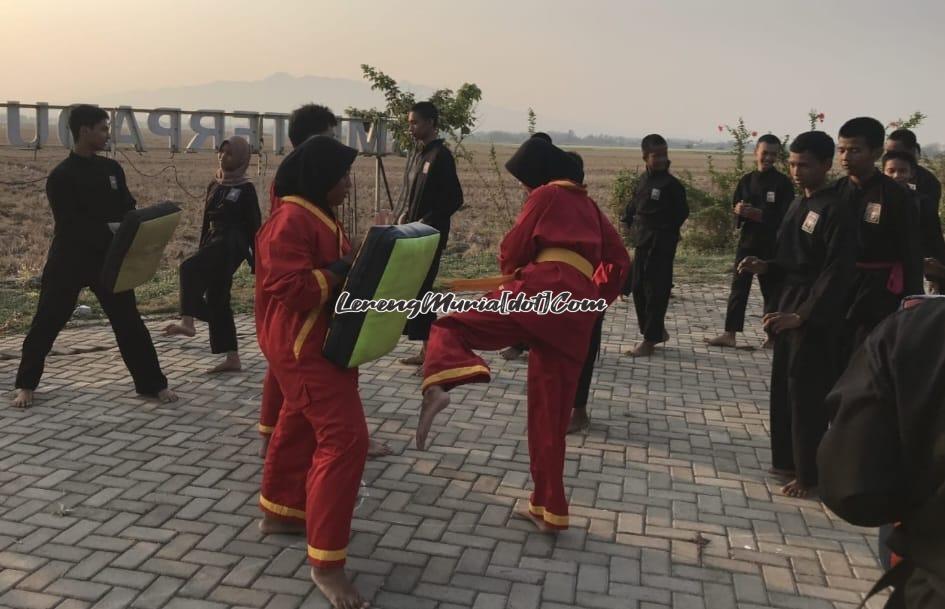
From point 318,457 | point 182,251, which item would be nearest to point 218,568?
point 318,457

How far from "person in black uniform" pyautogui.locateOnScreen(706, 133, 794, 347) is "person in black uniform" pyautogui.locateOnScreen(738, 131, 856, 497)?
124 inches

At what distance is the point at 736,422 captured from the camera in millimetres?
6141

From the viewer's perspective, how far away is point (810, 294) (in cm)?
462

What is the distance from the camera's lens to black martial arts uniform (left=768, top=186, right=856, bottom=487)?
4.51 m

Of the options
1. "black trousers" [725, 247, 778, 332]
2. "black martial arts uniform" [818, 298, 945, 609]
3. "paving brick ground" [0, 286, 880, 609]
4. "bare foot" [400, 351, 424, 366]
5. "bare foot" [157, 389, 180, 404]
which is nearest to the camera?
"black martial arts uniform" [818, 298, 945, 609]

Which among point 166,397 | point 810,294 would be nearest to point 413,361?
point 166,397

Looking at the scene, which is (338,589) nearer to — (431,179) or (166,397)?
(166,397)

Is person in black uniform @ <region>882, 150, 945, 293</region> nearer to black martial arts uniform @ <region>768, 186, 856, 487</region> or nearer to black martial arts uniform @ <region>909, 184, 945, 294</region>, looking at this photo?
black martial arts uniform @ <region>909, 184, 945, 294</region>

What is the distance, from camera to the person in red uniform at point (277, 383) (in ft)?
15.8

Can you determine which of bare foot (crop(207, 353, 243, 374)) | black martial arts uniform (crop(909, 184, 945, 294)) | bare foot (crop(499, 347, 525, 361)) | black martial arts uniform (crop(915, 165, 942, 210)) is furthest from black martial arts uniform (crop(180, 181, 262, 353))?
black martial arts uniform (crop(915, 165, 942, 210))

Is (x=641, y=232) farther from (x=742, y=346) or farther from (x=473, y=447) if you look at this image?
(x=473, y=447)

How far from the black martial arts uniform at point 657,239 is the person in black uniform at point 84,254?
172 inches

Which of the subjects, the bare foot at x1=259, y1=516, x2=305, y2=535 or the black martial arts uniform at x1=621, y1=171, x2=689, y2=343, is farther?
the black martial arts uniform at x1=621, y1=171, x2=689, y2=343

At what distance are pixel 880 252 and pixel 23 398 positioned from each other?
18.9 ft
